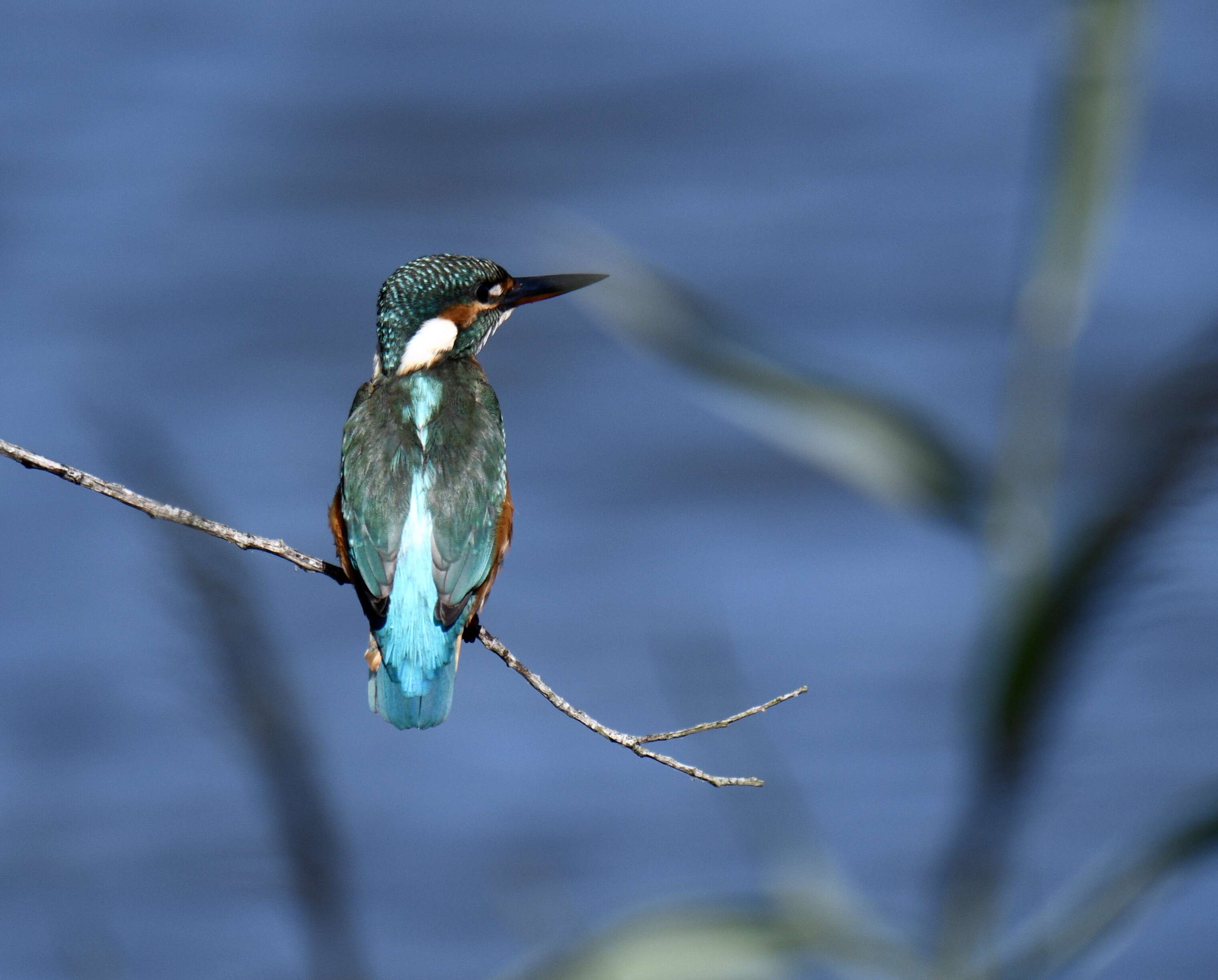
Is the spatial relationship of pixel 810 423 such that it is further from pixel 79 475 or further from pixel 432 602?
pixel 432 602

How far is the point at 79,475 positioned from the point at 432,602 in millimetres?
668

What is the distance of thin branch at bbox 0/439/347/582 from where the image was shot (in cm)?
140

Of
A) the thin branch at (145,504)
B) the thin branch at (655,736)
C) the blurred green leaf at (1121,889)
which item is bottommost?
the blurred green leaf at (1121,889)

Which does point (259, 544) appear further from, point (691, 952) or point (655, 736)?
point (691, 952)

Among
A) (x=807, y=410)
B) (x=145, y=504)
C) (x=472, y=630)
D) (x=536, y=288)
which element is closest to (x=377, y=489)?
(x=472, y=630)

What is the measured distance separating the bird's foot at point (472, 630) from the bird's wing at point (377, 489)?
0.64 ft

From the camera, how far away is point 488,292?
8.23ft

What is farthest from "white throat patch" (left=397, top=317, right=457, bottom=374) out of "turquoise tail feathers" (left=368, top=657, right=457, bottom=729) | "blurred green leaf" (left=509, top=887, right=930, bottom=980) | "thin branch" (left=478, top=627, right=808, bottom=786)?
"blurred green leaf" (left=509, top=887, right=930, bottom=980)

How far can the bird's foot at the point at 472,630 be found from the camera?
7.48 ft

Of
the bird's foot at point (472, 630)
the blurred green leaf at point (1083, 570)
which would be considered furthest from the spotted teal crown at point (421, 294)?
the blurred green leaf at point (1083, 570)

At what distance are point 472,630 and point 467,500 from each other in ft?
0.76

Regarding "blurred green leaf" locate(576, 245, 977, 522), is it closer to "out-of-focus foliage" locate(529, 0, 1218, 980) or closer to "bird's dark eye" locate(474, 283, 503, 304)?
"out-of-focus foliage" locate(529, 0, 1218, 980)

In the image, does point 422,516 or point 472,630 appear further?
point 472,630

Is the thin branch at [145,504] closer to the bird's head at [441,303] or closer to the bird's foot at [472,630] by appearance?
the bird's foot at [472,630]
